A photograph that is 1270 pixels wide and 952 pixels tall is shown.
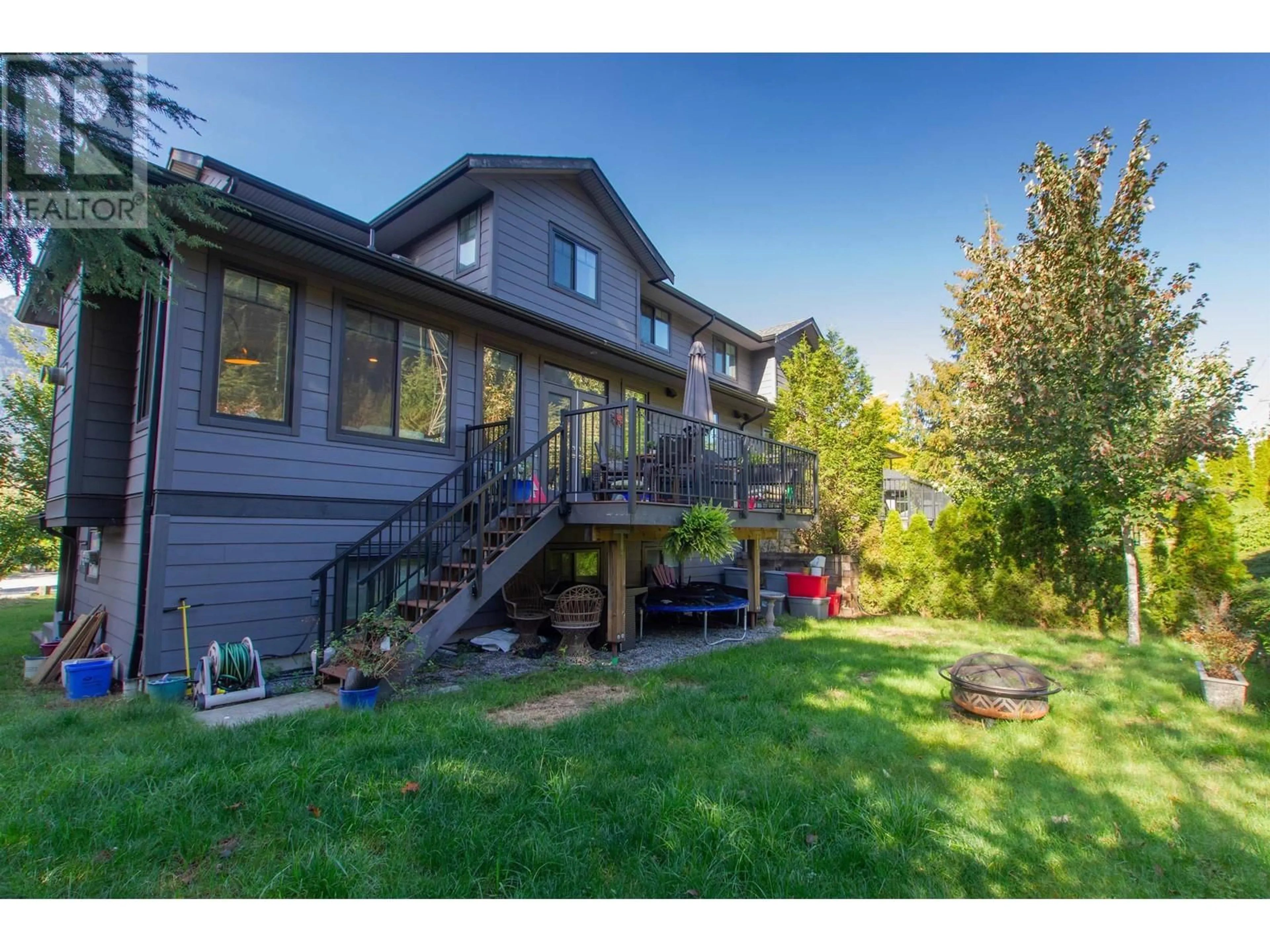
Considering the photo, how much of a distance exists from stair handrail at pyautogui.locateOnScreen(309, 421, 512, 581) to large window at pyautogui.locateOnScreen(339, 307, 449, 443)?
560 millimetres

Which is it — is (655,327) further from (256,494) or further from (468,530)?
(256,494)

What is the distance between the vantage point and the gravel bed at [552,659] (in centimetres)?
642

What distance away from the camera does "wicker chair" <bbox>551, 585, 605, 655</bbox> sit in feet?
23.6

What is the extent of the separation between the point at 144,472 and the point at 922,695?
7.99 m

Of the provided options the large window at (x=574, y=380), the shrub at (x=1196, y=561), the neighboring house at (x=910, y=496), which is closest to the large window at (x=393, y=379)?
the large window at (x=574, y=380)

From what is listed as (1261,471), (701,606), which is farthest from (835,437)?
(1261,471)

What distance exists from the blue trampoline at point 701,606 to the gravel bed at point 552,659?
176 millimetres

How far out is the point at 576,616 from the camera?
7266mm

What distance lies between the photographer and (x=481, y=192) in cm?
930

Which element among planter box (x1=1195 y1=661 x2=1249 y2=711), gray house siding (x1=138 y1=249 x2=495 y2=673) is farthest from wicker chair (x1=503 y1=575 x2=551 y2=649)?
planter box (x1=1195 y1=661 x2=1249 y2=711)

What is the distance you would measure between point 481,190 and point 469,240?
787 millimetres

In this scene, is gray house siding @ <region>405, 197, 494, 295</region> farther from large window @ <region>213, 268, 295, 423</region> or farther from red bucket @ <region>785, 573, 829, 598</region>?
red bucket @ <region>785, 573, 829, 598</region>

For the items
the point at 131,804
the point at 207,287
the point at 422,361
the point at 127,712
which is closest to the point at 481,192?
the point at 422,361
